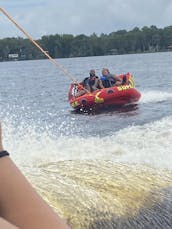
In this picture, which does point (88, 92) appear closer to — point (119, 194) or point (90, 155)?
point (90, 155)

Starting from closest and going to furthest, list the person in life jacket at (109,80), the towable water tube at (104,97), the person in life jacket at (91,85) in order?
1. the towable water tube at (104,97)
2. the person in life jacket at (91,85)
3. the person in life jacket at (109,80)

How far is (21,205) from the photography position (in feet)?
4.12

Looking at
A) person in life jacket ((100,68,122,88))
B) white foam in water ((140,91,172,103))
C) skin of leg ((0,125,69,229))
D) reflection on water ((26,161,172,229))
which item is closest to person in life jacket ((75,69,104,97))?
person in life jacket ((100,68,122,88))

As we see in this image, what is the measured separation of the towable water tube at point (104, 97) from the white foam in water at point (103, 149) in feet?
26.4

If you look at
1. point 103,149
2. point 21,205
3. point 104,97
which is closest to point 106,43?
point 104,97

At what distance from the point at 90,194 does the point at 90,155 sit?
11.5ft

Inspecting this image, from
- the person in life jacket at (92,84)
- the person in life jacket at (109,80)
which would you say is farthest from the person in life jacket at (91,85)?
the person in life jacket at (109,80)

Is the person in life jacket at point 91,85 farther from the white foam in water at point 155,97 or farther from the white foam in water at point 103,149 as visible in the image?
the white foam in water at point 103,149

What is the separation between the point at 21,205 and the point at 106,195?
4.50m

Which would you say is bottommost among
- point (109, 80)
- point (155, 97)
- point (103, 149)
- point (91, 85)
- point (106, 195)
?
point (155, 97)

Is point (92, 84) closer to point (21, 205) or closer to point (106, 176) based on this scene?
point (106, 176)

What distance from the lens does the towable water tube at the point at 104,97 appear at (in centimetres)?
2027

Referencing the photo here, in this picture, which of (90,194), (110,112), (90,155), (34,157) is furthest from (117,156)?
(110,112)

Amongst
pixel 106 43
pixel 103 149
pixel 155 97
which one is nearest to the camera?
pixel 103 149
